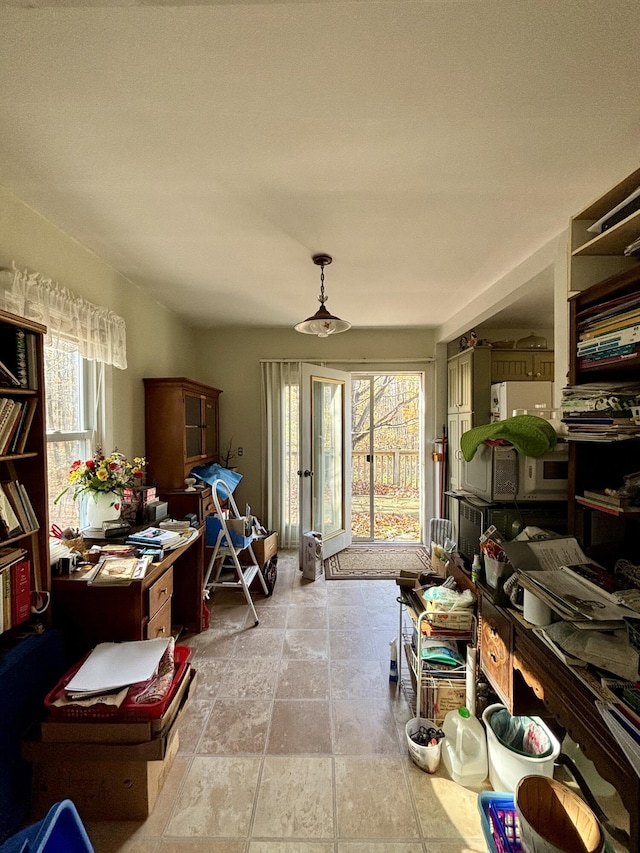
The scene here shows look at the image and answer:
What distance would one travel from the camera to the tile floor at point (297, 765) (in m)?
1.32

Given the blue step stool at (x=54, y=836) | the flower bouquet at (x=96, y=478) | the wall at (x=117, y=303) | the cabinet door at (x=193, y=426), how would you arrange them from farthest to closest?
the cabinet door at (x=193, y=426), the flower bouquet at (x=96, y=478), the wall at (x=117, y=303), the blue step stool at (x=54, y=836)

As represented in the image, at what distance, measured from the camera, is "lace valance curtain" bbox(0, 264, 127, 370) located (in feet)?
5.63

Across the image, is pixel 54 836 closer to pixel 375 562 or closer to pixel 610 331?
pixel 610 331

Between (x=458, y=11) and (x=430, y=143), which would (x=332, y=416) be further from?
(x=458, y=11)

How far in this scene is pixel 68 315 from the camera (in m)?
2.06

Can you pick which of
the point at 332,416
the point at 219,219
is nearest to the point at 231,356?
the point at 332,416

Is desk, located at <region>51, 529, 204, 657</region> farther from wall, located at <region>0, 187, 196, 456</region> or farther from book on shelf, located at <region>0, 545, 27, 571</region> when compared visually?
wall, located at <region>0, 187, 196, 456</region>

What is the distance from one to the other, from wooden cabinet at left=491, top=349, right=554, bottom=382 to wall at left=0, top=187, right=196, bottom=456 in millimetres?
3060

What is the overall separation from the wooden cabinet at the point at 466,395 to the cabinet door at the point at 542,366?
0.42 meters

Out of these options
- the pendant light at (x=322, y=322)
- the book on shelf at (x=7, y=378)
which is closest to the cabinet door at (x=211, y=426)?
the pendant light at (x=322, y=322)

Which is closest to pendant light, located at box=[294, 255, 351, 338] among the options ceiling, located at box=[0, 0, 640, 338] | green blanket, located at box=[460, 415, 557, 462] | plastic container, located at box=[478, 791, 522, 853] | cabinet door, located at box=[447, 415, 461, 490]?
ceiling, located at box=[0, 0, 640, 338]

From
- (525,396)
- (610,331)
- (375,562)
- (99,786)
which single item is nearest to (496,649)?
(610,331)

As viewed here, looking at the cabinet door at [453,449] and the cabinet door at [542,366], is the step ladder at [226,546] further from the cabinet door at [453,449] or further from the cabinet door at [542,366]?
the cabinet door at [542,366]

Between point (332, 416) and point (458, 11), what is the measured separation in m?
3.27
